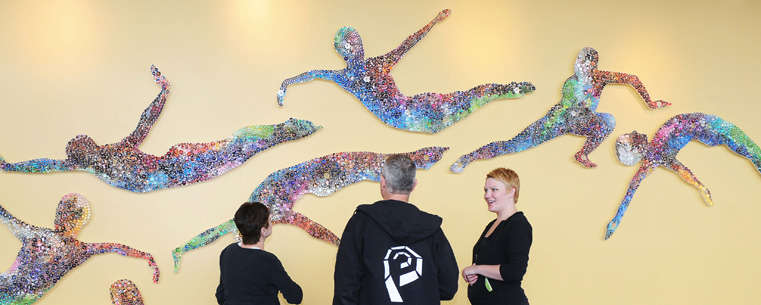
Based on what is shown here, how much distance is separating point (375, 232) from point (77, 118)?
6.35 ft

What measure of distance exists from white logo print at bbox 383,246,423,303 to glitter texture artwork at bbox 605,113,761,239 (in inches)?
80.1

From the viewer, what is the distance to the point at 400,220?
1995 millimetres

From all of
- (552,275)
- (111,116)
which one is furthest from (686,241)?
(111,116)

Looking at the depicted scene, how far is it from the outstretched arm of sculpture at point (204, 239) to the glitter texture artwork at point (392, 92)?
740 millimetres

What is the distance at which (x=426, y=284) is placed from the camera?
204cm

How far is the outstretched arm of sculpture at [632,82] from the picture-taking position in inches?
142

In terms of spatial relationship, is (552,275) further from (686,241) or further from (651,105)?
(651,105)

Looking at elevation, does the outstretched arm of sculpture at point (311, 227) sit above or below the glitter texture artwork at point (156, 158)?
below

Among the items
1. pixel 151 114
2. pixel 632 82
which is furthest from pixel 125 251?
pixel 632 82

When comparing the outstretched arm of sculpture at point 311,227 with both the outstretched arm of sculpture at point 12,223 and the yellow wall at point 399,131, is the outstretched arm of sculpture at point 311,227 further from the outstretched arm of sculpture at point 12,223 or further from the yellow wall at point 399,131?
the outstretched arm of sculpture at point 12,223

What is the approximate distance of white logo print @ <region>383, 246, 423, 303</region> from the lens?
1.98 m

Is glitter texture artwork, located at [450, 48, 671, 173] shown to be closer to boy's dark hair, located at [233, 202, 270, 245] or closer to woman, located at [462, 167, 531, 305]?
woman, located at [462, 167, 531, 305]

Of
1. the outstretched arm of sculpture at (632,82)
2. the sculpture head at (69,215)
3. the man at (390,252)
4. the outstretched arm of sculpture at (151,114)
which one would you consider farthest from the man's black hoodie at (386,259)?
the outstretched arm of sculpture at (632,82)

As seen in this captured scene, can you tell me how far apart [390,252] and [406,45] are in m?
1.66
